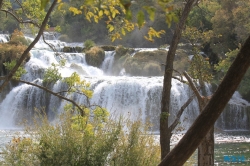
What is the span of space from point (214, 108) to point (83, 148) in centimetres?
338

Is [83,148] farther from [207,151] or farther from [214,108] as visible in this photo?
[214,108]

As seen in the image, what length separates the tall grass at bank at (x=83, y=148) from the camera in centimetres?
584

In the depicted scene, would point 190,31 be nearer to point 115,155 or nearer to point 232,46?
point 115,155

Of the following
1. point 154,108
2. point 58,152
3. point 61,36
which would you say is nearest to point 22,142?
point 58,152

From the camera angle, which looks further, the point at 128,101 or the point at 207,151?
the point at 128,101

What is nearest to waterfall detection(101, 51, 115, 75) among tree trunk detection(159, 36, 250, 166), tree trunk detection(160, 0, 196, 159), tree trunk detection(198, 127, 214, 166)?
tree trunk detection(160, 0, 196, 159)

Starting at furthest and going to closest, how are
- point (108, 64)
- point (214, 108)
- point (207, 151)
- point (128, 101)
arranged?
1. point (108, 64)
2. point (128, 101)
3. point (207, 151)
4. point (214, 108)

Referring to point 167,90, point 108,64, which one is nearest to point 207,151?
point 167,90

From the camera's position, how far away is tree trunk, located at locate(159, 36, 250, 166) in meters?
2.71

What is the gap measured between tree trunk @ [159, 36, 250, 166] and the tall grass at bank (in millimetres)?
3120

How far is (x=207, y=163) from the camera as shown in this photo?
20.7 feet

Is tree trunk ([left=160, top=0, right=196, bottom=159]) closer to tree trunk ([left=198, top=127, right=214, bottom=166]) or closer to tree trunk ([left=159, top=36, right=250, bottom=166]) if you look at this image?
tree trunk ([left=198, top=127, right=214, bottom=166])

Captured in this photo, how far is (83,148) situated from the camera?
5883mm

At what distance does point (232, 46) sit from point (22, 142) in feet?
66.6
